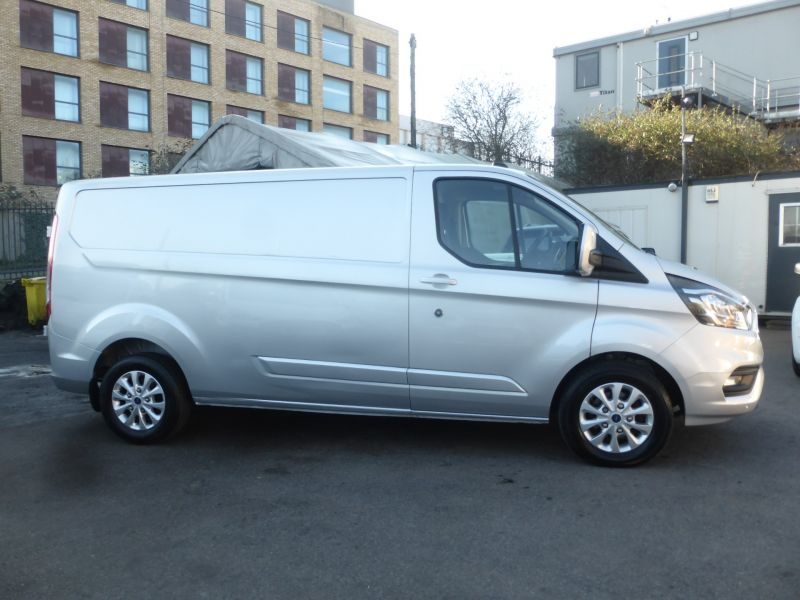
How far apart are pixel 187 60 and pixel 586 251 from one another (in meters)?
37.3

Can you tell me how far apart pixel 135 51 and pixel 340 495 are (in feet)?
119

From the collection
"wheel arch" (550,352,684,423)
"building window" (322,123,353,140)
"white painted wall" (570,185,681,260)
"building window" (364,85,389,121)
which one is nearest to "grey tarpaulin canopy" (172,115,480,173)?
"white painted wall" (570,185,681,260)

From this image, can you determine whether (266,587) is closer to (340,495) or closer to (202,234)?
(340,495)

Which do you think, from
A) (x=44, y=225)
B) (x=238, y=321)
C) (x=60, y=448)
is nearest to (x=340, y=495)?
(x=238, y=321)

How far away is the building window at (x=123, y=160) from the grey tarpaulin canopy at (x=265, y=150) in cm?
2301

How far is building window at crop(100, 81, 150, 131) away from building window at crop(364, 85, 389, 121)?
1497cm

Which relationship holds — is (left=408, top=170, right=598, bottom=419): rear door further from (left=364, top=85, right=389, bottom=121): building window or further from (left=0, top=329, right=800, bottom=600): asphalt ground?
(left=364, top=85, right=389, bottom=121): building window

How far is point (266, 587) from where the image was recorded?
351 cm

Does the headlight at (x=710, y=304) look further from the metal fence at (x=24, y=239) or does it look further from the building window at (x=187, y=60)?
the building window at (x=187, y=60)

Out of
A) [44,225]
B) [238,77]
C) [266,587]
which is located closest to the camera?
[266,587]

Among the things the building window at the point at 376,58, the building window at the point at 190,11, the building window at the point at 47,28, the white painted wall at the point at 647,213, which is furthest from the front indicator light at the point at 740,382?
the building window at the point at 376,58

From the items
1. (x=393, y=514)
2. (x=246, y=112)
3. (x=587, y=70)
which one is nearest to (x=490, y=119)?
(x=587, y=70)

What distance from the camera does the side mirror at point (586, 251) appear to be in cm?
509

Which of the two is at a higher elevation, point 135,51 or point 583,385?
point 135,51
